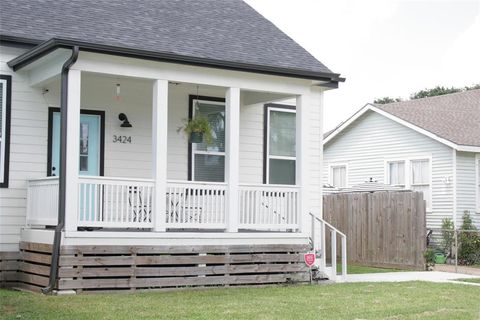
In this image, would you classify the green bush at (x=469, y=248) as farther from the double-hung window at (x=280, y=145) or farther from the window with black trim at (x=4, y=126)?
the window with black trim at (x=4, y=126)

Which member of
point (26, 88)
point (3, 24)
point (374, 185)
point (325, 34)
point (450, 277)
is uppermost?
point (325, 34)

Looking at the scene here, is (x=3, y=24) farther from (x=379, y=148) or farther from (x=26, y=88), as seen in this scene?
(x=379, y=148)

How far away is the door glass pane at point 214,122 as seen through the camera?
586 inches

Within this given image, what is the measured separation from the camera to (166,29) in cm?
1413

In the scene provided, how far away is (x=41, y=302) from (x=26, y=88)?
13.6 ft

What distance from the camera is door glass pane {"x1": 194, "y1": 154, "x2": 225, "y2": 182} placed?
14820 mm

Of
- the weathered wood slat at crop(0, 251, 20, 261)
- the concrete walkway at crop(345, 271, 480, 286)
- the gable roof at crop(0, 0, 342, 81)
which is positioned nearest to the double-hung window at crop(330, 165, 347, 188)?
the concrete walkway at crop(345, 271, 480, 286)

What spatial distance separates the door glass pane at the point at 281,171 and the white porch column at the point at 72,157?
5.23 metres

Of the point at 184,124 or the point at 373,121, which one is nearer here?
the point at 184,124

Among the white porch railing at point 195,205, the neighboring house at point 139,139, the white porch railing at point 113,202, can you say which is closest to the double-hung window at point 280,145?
the neighboring house at point 139,139

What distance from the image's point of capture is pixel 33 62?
40.0ft

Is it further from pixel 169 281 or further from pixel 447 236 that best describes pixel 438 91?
pixel 169 281

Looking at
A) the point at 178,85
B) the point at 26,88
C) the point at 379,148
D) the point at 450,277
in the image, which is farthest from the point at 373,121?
the point at 26,88

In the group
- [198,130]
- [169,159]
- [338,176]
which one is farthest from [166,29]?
[338,176]
